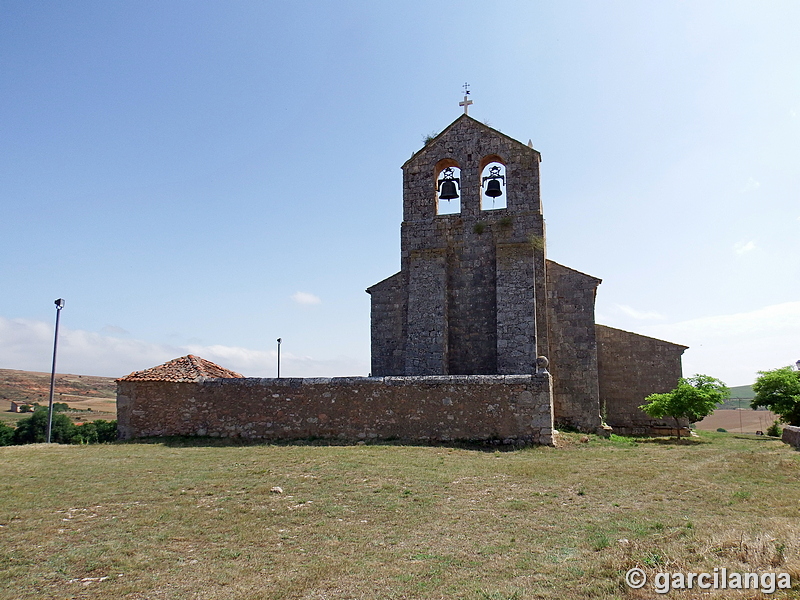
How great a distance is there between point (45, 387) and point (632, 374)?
68.2 metres

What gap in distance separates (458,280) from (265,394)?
6946 millimetres

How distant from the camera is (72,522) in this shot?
6316mm

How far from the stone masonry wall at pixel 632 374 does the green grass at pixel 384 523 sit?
22.3ft

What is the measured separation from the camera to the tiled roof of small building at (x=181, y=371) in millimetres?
13641

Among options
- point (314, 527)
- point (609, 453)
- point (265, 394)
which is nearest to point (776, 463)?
point (609, 453)

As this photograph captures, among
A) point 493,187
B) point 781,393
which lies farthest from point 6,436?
point 781,393

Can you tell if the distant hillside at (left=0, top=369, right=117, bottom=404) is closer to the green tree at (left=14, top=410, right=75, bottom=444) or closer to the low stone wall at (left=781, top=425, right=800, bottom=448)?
the green tree at (left=14, top=410, right=75, bottom=444)

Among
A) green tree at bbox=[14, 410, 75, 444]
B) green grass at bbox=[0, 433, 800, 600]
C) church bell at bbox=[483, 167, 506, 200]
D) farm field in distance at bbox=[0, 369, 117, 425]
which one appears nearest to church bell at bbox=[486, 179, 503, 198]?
church bell at bbox=[483, 167, 506, 200]

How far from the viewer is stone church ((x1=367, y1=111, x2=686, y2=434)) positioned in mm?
15953

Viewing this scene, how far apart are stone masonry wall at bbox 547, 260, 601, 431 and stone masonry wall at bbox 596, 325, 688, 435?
5.95 ft

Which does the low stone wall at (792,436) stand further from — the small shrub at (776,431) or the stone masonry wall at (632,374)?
the small shrub at (776,431)

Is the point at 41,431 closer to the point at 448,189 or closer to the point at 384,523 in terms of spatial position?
the point at 448,189

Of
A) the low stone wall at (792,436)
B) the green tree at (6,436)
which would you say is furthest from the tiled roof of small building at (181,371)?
the low stone wall at (792,436)

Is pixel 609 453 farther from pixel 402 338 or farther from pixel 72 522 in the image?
pixel 72 522
